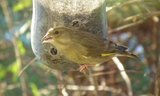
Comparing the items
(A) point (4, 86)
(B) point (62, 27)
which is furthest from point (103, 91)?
(B) point (62, 27)

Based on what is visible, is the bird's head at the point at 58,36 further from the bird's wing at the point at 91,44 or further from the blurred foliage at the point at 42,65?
the blurred foliage at the point at 42,65

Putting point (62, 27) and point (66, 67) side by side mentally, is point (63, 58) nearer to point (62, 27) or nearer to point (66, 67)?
point (66, 67)

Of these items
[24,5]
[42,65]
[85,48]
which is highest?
[85,48]

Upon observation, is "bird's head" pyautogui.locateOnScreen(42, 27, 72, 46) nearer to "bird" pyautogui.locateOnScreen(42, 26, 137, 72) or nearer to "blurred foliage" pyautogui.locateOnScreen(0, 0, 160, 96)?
"bird" pyautogui.locateOnScreen(42, 26, 137, 72)

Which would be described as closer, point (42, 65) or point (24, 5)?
point (24, 5)

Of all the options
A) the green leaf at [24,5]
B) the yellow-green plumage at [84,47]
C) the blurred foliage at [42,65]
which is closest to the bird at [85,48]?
the yellow-green plumage at [84,47]

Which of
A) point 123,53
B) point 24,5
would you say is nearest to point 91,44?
point 123,53

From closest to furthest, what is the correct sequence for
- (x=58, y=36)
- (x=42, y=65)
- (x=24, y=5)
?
(x=58, y=36) → (x=24, y=5) → (x=42, y=65)

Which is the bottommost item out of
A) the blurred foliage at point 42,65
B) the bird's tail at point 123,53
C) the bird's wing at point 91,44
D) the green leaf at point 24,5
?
the blurred foliage at point 42,65

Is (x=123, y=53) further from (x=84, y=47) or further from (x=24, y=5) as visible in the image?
(x=24, y=5)
